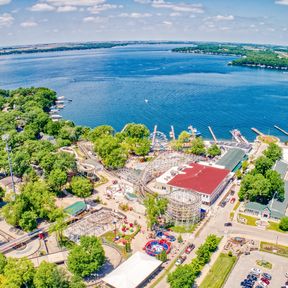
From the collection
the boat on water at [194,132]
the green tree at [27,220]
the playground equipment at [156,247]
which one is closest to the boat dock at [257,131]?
the boat on water at [194,132]

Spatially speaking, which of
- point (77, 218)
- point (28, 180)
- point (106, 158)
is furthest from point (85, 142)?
point (77, 218)

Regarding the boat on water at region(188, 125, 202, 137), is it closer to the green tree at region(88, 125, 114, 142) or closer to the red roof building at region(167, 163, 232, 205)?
the green tree at region(88, 125, 114, 142)

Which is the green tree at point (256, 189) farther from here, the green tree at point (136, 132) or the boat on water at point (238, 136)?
the boat on water at point (238, 136)

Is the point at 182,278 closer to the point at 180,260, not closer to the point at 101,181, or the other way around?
the point at 180,260

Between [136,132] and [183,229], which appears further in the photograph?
[136,132]

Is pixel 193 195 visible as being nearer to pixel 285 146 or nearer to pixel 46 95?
pixel 285 146

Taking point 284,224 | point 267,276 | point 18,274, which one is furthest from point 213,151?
point 18,274
